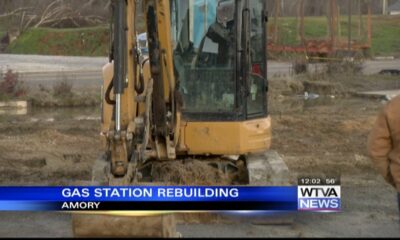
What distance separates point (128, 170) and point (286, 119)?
1218cm

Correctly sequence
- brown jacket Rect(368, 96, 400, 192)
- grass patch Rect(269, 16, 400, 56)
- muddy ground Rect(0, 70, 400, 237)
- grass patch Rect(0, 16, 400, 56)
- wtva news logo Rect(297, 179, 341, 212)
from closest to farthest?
brown jacket Rect(368, 96, 400, 192), wtva news logo Rect(297, 179, 341, 212), muddy ground Rect(0, 70, 400, 237), grass patch Rect(269, 16, 400, 56), grass patch Rect(0, 16, 400, 56)

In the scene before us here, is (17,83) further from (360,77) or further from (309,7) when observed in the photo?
(309,7)

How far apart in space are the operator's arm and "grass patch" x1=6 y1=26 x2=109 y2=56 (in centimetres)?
5157

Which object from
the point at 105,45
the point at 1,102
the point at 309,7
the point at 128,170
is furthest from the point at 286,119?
the point at 309,7

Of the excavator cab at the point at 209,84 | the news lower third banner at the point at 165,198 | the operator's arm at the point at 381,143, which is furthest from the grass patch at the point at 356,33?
the operator's arm at the point at 381,143

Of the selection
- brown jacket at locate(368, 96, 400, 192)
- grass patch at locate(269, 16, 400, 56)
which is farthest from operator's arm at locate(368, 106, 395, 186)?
grass patch at locate(269, 16, 400, 56)

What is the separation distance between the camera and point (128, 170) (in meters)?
7.13

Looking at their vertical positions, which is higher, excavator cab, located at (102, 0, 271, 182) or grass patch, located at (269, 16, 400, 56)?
excavator cab, located at (102, 0, 271, 182)

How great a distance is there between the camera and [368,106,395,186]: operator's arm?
5.61 m

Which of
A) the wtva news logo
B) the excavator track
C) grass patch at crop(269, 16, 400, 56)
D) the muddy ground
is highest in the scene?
the wtva news logo

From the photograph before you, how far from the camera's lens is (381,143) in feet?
18.5

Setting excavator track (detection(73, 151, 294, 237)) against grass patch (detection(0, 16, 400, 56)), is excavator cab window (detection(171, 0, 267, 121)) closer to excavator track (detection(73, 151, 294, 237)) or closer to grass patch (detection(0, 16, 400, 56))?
excavator track (detection(73, 151, 294, 237))

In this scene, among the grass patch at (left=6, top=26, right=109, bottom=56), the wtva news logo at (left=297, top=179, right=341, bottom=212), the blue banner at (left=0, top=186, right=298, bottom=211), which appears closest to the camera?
the blue banner at (left=0, top=186, right=298, bottom=211)

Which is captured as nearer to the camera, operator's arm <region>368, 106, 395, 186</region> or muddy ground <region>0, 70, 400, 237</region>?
operator's arm <region>368, 106, 395, 186</region>
